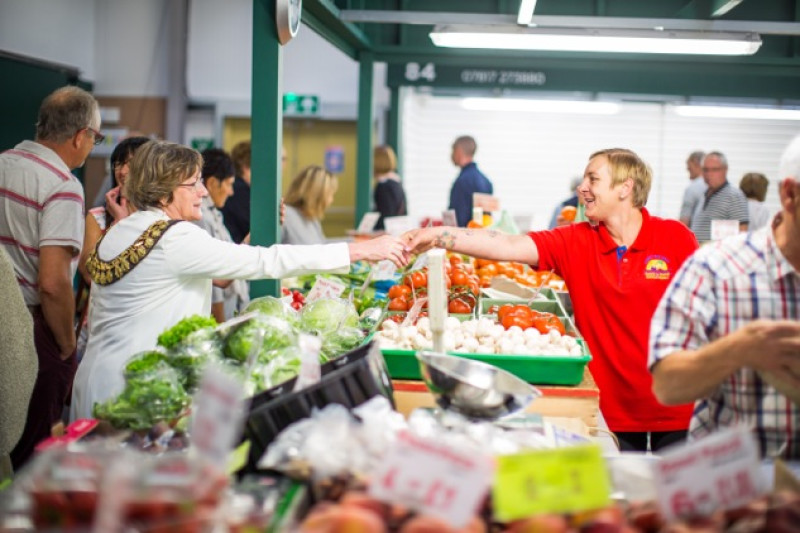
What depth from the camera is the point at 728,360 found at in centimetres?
212

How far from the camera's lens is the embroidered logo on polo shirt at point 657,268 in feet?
12.4

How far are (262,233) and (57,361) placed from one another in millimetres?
1261

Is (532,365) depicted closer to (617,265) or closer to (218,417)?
(617,265)

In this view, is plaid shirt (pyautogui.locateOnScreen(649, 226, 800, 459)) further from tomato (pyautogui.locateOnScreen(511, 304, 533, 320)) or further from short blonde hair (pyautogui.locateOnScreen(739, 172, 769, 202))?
short blonde hair (pyautogui.locateOnScreen(739, 172, 769, 202))

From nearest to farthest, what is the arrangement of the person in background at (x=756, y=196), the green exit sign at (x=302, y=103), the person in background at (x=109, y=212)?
the person in background at (x=109, y=212) < the person in background at (x=756, y=196) < the green exit sign at (x=302, y=103)

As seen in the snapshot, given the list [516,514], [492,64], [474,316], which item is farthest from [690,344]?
[492,64]

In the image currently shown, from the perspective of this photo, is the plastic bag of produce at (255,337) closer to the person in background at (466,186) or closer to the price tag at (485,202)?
the price tag at (485,202)

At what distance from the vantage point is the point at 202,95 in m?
13.3

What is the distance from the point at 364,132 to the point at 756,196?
5.01 meters

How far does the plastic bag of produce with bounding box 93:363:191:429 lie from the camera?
2.34 metres

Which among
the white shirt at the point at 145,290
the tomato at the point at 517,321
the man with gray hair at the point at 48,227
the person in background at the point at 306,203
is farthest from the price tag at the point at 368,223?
the white shirt at the point at 145,290

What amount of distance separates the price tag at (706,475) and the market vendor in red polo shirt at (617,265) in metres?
2.14

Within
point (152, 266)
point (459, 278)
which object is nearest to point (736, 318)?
point (152, 266)

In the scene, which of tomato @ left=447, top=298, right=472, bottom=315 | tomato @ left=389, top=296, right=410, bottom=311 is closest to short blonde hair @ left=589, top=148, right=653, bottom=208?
tomato @ left=447, top=298, right=472, bottom=315
